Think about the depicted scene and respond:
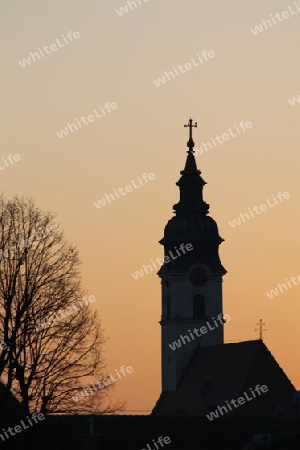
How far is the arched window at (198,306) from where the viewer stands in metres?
119

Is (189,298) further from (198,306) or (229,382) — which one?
(229,382)

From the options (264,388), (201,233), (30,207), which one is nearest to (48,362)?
(30,207)

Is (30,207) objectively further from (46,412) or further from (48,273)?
(46,412)

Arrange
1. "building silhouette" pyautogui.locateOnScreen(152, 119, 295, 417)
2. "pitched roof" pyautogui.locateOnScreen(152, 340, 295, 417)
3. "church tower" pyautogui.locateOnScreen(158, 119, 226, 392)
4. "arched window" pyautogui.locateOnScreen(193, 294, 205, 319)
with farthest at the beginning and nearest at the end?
"arched window" pyautogui.locateOnScreen(193, 294, 205, 319), "church tower" pyautogui.locateOnScreen(158, 119, 226, 392), "building silhouette" pyautogui.locateOnScreen(152, 119, 295, 417), "pitched roof" pyautogui.locateOnScreen(152, 340, 295, 417)

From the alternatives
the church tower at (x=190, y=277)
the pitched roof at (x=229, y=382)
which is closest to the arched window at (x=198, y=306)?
the church tower at (x=190, y=277)

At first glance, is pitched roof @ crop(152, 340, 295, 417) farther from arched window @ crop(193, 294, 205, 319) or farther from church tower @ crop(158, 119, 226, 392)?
arched window @ crop(193, 294, 205, 319)

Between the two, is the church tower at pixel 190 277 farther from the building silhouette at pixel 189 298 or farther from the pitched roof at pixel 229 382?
the pitched roof at pixel 229 382

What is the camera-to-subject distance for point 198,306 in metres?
119

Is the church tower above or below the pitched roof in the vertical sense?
above

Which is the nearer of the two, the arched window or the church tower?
the church tower

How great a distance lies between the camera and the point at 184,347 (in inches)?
4673

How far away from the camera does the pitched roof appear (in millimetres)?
103688

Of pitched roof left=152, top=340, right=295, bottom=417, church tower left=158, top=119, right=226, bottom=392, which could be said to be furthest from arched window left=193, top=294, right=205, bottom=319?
pitched roof left=152, top=340, right=295, bottom=417

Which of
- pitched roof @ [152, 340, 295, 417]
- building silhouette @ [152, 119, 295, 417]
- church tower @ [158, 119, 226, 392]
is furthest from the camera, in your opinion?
church tower @ [158, 119, 226, 392]
